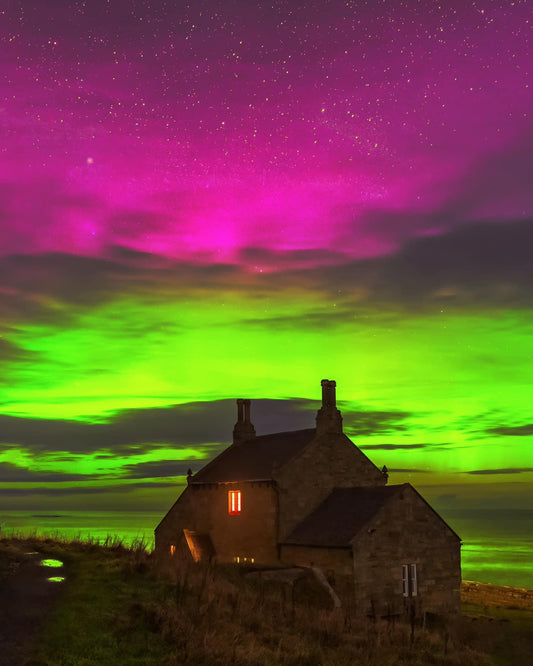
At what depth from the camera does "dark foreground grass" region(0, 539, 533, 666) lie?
17.8 meters

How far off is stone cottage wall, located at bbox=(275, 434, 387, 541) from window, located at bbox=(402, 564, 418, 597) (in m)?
7.12

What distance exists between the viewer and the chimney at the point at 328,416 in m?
47.4

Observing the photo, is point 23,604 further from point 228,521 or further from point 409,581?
point 228,521

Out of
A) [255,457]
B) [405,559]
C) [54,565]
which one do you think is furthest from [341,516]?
[54,565]

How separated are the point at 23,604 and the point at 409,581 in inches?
1017

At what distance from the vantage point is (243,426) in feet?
187

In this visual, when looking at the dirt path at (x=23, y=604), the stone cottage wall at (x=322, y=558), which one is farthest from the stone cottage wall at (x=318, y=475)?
the dirt path at (x=23, y=604)

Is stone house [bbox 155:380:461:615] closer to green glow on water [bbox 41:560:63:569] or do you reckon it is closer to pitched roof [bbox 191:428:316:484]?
pitched roof [bbox 191:428:316:484]

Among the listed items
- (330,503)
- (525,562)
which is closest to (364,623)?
(330,503)

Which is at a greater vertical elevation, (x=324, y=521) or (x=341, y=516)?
(x=341, y=516)

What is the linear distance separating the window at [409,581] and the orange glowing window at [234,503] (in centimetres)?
1171

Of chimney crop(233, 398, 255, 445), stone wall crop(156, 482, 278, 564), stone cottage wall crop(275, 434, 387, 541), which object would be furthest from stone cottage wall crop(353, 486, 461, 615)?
chimney crop(233, 398, 255, 445)

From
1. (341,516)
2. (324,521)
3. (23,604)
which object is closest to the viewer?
(23,604)

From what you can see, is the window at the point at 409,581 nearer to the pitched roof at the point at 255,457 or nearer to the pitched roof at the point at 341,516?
the pitched roof at the point at 341,516
